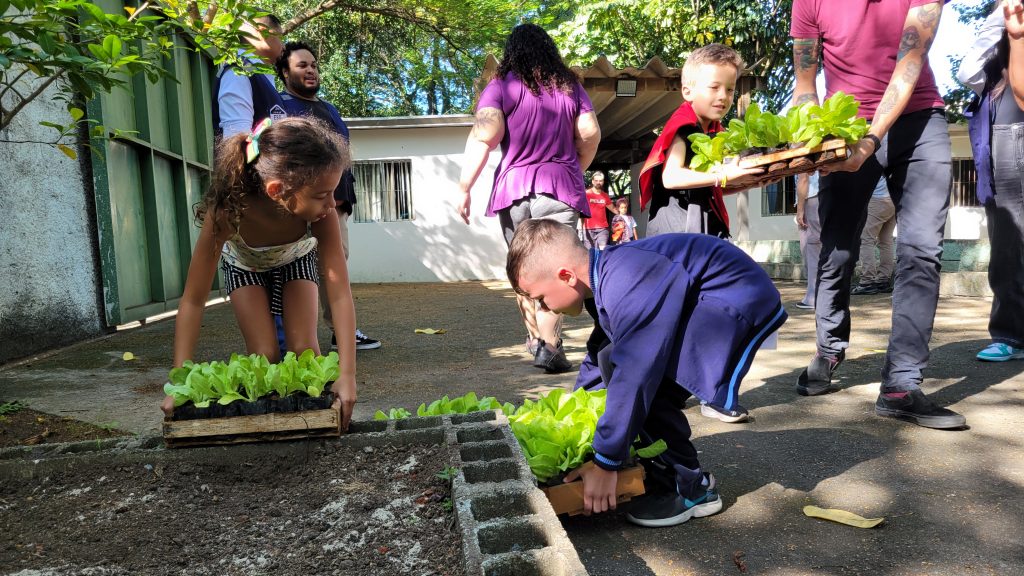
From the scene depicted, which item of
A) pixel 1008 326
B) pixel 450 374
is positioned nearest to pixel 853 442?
pixel 1008 326

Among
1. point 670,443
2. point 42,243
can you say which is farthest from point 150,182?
point 670,443

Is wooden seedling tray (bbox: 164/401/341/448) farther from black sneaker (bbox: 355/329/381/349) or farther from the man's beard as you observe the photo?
black sneaker (bbox: 355/329/381/349)

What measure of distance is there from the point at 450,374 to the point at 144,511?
251 centimetres

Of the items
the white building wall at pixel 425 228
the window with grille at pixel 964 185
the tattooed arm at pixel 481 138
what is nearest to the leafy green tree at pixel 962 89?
the window with grille at pixel 964 185

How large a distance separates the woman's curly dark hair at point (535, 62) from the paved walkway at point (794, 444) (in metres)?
1.77

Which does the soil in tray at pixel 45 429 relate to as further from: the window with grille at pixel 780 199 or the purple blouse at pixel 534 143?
the window with grille at pixel 780 199

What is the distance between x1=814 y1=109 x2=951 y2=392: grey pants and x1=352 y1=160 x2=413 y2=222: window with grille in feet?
39.3

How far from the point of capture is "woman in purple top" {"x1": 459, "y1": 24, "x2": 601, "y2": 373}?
404 centimetres

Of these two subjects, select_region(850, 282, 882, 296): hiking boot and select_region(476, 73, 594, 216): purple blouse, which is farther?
select_region(850, 282, 882, 296): hiking boot

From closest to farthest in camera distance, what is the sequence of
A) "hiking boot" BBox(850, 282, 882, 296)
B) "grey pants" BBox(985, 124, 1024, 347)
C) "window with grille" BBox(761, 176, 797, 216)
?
"grey pants" BBox(985, 124, 1024, 347)
"hiking boot" BBox(850, 282, 882, 296)
"window with grille" BBox(761, 176, 797, 216)

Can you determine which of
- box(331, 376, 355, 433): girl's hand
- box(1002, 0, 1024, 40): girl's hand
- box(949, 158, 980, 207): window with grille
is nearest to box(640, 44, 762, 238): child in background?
box(1002, 0, 1024, 40): girl's hand

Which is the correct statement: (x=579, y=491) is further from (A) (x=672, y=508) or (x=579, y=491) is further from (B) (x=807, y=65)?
(B) (x=807, y=65)

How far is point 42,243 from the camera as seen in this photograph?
5293 mm

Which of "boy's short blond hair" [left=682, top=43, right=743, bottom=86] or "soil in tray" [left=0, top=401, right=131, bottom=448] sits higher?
"boy's short blond hair" [left=682, top=43, right=743, bottom=86]
